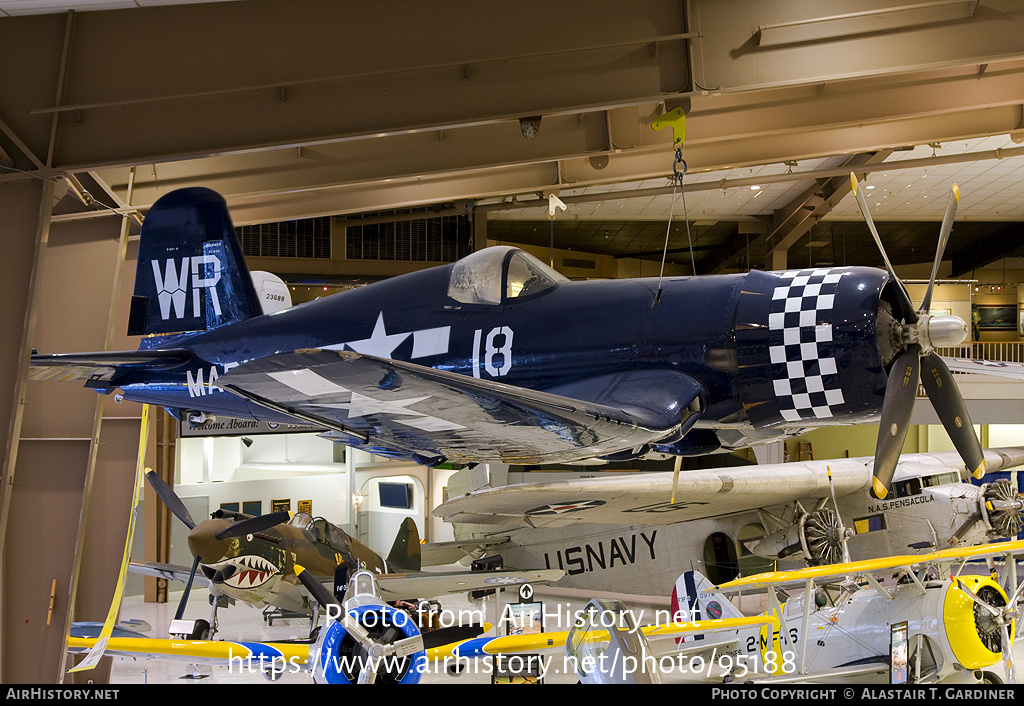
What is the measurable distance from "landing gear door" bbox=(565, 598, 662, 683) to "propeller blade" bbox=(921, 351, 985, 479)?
1731 mm

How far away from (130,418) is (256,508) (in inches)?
253

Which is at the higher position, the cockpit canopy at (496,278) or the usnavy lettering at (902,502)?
the cockpit canopy at (496,278)

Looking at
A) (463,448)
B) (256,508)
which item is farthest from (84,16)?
(256,508)

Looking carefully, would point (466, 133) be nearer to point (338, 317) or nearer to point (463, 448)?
point (338, 317)

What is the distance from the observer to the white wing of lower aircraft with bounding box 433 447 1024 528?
241 inches

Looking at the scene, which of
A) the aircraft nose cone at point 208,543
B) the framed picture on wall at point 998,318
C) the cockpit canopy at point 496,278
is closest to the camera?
the cockpit canopy at point 496,278

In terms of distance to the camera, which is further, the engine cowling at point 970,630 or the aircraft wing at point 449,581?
the aircraft wing at point 449,581

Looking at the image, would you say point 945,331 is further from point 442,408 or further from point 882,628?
point 882,628

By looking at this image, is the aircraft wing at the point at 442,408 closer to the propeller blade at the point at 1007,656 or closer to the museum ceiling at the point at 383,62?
the museum ceiling at the point at 383,62

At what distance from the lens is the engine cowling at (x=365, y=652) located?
3.79 meters

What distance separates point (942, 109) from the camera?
21.1ft

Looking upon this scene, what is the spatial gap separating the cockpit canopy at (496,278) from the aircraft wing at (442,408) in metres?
0.86

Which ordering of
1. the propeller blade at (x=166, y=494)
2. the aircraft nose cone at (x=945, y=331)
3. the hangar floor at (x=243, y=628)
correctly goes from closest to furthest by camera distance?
the aircraft nose cone at (x=945, y=331) → the hangar floor at (x=243, y=628) → the propeller blade at (x=166, y=494)

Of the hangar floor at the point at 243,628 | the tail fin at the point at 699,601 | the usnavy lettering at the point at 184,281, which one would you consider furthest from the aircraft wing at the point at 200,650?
the tail fin at the point at 699,601
